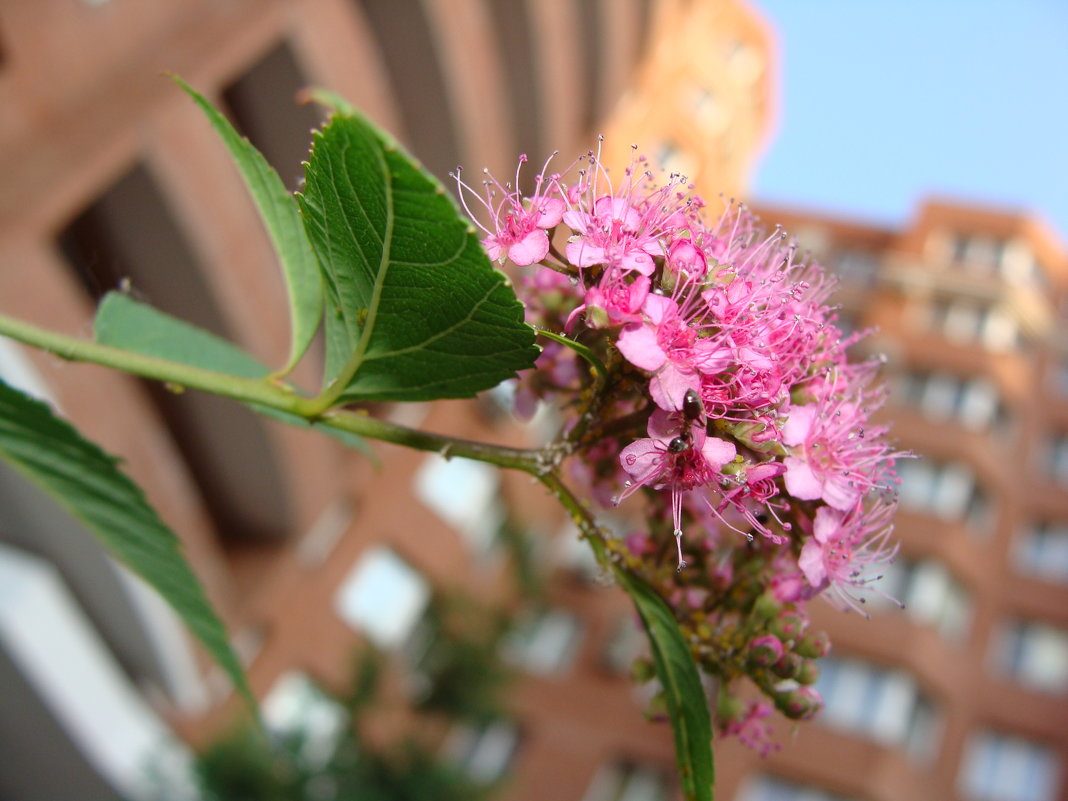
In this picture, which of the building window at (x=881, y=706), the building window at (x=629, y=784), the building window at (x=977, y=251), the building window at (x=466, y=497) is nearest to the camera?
the building window at (x=881, y=706)

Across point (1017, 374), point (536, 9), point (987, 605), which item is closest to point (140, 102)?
point (536, 9)

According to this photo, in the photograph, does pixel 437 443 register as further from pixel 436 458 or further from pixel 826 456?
pixel 436 458

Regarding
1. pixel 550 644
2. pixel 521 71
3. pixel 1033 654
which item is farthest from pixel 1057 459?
pixel 521 71

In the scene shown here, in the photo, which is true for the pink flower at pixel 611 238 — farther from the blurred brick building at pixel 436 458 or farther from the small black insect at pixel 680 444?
the blurred brick building at pixel 436 458

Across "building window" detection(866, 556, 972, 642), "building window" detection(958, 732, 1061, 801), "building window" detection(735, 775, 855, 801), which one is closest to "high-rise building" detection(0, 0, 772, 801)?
"building window" detection(735, 775, 855, 801)

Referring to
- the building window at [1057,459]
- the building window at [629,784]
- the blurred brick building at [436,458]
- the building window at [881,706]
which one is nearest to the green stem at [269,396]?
the blurred brick building at [436,458]

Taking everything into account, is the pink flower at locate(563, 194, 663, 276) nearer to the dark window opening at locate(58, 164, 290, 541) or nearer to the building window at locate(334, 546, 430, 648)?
the dark window opening at locate(58, 164, 290, 541)
